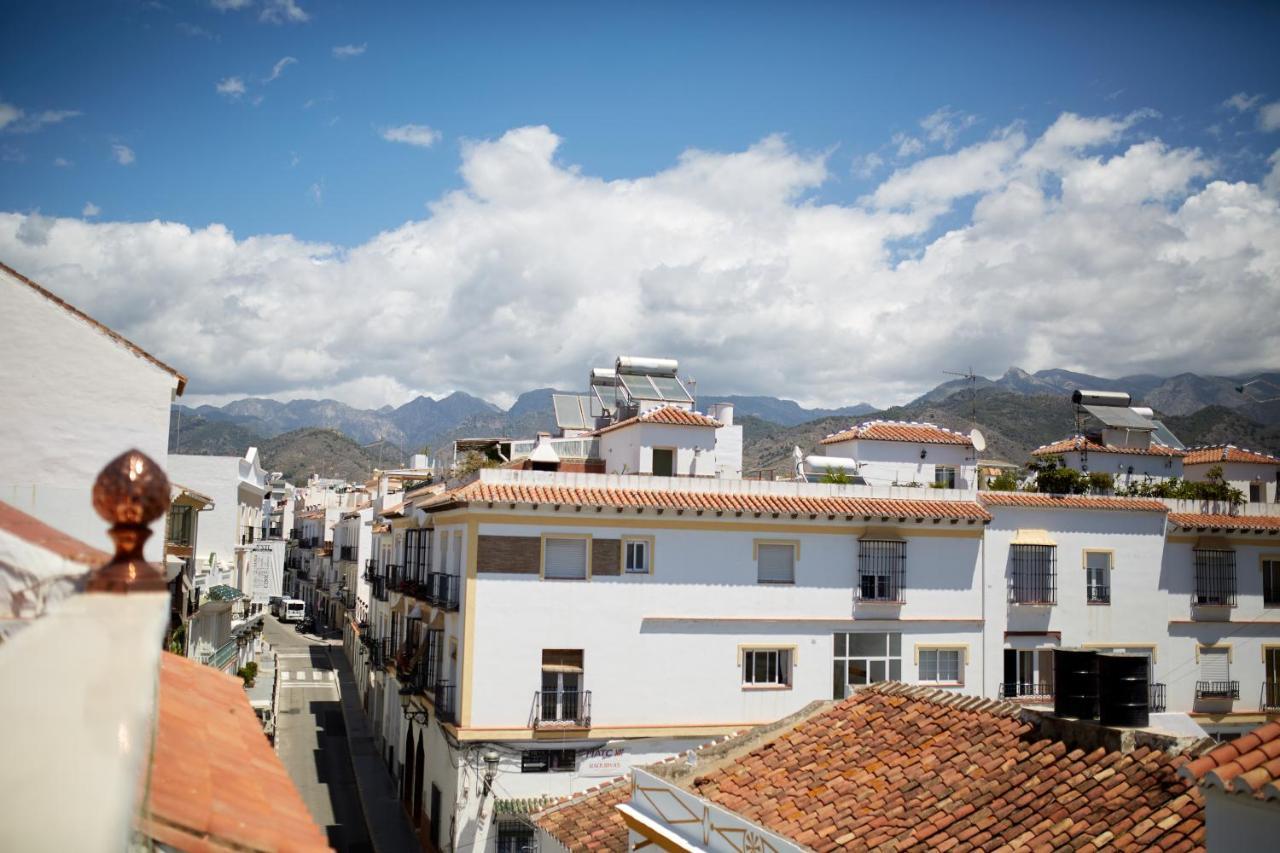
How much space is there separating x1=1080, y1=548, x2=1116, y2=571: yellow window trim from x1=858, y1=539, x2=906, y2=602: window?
6883 millimetres

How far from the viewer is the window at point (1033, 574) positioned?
31938 mm

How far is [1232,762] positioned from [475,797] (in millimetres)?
20781

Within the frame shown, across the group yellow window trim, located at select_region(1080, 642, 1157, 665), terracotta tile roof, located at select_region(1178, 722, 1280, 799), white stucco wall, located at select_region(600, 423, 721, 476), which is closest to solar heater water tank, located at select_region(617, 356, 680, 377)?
white stucco wall, located at select_region(600, 423, 721, 476)

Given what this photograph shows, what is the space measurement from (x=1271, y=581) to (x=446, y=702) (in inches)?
1129

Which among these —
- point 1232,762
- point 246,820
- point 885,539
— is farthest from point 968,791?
point 885,539

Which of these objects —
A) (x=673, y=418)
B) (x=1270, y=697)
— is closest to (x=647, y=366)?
(x=673, y=418)

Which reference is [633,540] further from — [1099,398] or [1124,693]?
[1099,398]

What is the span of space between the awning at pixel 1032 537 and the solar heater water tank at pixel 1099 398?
47.5 ft

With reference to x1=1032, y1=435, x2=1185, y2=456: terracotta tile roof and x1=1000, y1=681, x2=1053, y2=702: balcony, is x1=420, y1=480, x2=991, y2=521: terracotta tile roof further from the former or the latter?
x1=1032, y1=435, x2=1185, y2=456: terracotta tile roof

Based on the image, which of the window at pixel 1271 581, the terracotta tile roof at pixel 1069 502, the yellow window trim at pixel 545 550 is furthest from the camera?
the window at pixel 1271 581

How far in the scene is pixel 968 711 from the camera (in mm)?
15609

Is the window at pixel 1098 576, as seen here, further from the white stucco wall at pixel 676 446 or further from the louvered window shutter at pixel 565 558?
the louvered window shutter at pixel 565 558

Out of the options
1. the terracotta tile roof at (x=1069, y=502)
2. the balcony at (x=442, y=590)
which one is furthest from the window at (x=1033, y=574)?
the balcony at (x=442, y=590)

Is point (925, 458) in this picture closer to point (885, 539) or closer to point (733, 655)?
point (885, 539)
